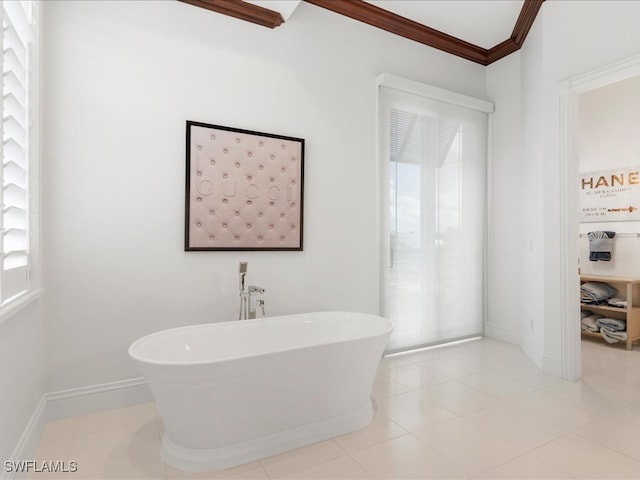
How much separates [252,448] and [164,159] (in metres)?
1.83

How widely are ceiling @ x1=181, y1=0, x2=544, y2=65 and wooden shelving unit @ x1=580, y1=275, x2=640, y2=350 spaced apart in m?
2.49

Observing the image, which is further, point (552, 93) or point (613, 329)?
point (613, 329)

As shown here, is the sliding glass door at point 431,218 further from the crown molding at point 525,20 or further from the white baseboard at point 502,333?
the crown molding at point 525,20

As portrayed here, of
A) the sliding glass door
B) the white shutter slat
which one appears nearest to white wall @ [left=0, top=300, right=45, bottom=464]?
the white shutter slat

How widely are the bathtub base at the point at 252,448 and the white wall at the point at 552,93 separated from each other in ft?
6.12

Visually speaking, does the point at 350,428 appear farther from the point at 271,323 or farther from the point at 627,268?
the point at 627,268

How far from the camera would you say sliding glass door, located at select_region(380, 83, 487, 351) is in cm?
347

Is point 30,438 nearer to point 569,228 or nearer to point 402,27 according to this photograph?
point 569,228

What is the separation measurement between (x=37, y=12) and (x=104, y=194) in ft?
3.35

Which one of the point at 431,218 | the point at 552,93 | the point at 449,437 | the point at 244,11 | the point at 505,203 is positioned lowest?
Answer: the point at 449,437

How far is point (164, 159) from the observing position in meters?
2.52

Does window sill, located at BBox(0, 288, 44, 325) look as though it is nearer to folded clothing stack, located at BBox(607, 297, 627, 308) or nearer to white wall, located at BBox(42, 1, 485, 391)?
white wall, located at BBox(42, 1, 485, 391)

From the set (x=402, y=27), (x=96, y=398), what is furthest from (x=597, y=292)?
(x=96, y=398)

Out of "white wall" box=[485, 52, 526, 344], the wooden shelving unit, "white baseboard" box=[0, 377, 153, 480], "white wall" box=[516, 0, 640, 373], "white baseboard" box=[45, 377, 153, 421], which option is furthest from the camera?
"white wall" box=[485, 52, 526, 344]
